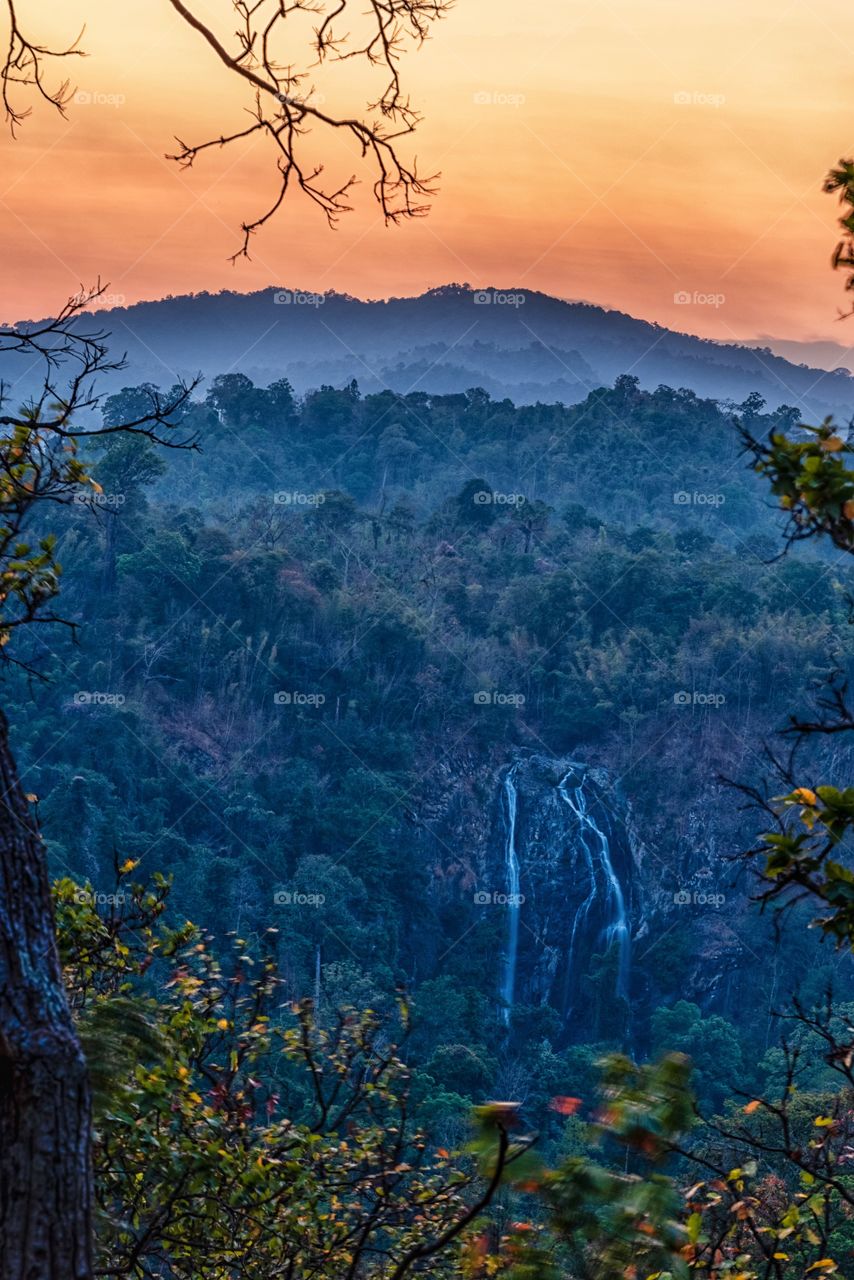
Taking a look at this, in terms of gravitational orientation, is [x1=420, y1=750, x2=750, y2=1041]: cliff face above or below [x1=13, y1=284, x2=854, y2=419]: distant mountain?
below

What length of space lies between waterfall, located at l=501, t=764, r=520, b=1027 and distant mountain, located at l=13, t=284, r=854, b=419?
54211 mm

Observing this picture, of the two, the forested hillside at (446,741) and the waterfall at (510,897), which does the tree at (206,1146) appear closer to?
the forested hillside at (446,741)

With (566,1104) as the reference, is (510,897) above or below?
below

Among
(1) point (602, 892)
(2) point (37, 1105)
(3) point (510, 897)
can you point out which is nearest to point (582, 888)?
(1) point (602, 892)

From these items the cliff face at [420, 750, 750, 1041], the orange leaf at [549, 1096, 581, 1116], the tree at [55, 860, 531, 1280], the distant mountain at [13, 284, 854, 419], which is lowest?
the cliff face at [420, 750, 750, 1041]

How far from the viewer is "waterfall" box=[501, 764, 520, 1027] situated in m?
30.0

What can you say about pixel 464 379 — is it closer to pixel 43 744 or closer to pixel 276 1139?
pixel 43 744

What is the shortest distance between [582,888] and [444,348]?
211ft

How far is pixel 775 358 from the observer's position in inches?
3578

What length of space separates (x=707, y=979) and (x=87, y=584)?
658 inches

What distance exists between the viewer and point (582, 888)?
1241 inches

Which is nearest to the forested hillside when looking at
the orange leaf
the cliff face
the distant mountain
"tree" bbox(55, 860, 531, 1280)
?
the cliff face

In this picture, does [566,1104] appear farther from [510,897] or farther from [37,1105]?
[510,897]

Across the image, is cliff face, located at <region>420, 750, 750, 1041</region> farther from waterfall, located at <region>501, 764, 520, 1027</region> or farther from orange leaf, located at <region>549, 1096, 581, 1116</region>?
orange leaf, located at <region>549, 1096, 581, 1116</region>
